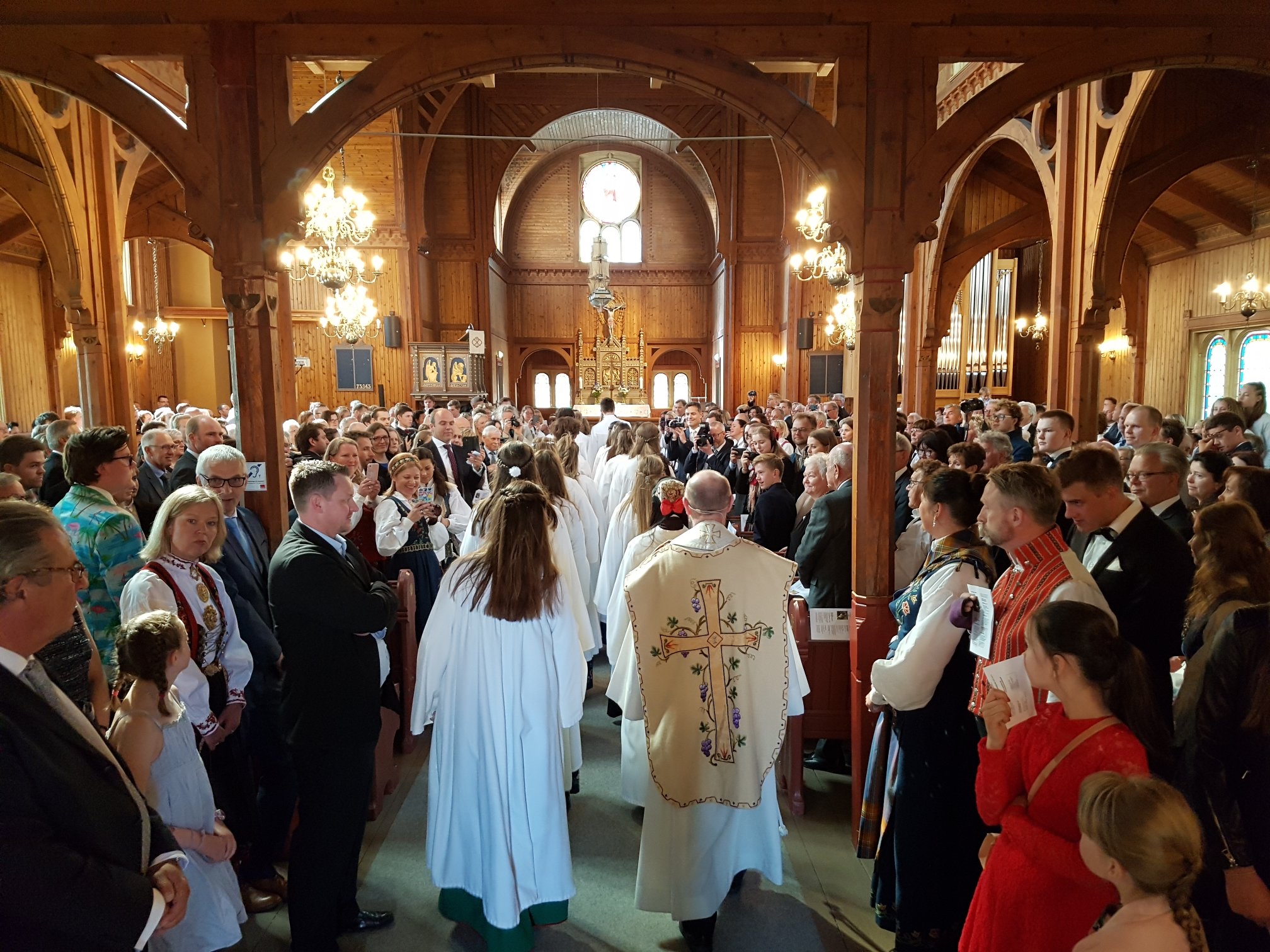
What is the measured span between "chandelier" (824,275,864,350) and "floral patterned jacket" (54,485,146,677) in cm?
369

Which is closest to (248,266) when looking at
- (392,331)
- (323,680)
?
(323,680)

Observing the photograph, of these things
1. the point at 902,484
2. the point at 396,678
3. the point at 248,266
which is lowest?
the point at 396,678

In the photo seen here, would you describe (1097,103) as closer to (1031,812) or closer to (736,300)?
(1031,812)

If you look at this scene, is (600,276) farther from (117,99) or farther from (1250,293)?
(117,99)

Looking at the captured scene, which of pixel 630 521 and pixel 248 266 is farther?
pixel 630 521

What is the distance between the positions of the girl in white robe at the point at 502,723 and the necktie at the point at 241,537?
4.26ft

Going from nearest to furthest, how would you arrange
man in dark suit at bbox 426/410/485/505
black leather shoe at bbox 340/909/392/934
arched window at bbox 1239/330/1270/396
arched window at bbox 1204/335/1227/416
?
1. black leather shoe at bbox 340/909/392/934
2. man in dark suit at bbox 426/410/485/505
3. arched window at bbox 1239/330/1270/396
4. arched window at bbox 1204/335/1227/416

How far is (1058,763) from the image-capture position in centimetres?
207

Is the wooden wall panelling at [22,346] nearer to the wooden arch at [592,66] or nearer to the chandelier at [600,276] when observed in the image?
the chandelier at [600,276]

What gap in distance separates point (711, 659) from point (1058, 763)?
1439 mm

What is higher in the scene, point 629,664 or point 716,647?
point 716,647

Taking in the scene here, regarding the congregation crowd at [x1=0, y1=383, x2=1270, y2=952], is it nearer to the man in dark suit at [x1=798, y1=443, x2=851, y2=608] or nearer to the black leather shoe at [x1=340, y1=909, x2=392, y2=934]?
the black leather shoe at [x1=340, y1=909, x2=392, y2=934]

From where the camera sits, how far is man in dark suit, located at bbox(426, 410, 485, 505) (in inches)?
301

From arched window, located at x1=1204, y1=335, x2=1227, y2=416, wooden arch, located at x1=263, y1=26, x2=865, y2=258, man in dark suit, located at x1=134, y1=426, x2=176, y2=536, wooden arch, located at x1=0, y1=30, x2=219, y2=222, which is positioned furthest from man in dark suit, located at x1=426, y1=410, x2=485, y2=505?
arched window, located at x1=1204, y1=335, x2=1227, y2=416
